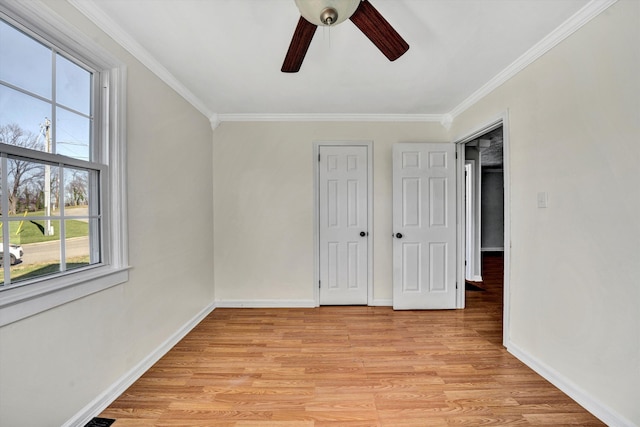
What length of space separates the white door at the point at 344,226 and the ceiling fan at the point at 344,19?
193 centimetres

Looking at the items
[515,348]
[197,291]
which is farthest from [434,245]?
[197,291]

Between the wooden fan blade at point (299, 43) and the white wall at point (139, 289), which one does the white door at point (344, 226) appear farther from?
the wooden fan blade at point (299, 43)

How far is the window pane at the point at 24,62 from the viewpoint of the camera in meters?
1.26

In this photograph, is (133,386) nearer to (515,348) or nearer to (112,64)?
(112,64)

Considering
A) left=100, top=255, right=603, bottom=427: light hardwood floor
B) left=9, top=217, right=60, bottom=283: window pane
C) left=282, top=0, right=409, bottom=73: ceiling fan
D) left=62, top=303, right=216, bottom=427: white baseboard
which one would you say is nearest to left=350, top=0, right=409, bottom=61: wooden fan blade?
left=282, top=0, right=409, bottom=73: ceiling fan

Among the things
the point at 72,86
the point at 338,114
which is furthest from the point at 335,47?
the point at 72,86

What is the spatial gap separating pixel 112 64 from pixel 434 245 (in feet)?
11.4

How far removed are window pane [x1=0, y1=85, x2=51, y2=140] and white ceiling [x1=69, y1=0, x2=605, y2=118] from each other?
0.66 m

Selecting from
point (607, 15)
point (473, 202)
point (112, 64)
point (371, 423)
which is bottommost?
point (371, 423)

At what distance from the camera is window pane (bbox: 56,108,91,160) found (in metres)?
1.52

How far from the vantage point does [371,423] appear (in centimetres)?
159

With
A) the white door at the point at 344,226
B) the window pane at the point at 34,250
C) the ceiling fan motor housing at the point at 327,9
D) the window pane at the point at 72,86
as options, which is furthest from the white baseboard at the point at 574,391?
the window pane at the point at 72,86

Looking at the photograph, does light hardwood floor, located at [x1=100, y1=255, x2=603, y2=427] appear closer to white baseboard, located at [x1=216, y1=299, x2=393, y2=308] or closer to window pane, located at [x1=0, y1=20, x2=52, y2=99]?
white baseboard, located at [x1=216, y1=299, x2=393, y2=308]

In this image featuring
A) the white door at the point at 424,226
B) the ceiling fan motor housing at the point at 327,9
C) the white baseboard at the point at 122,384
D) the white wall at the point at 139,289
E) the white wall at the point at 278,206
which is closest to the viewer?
the ceiling fan motor housing at the point at 327,9
